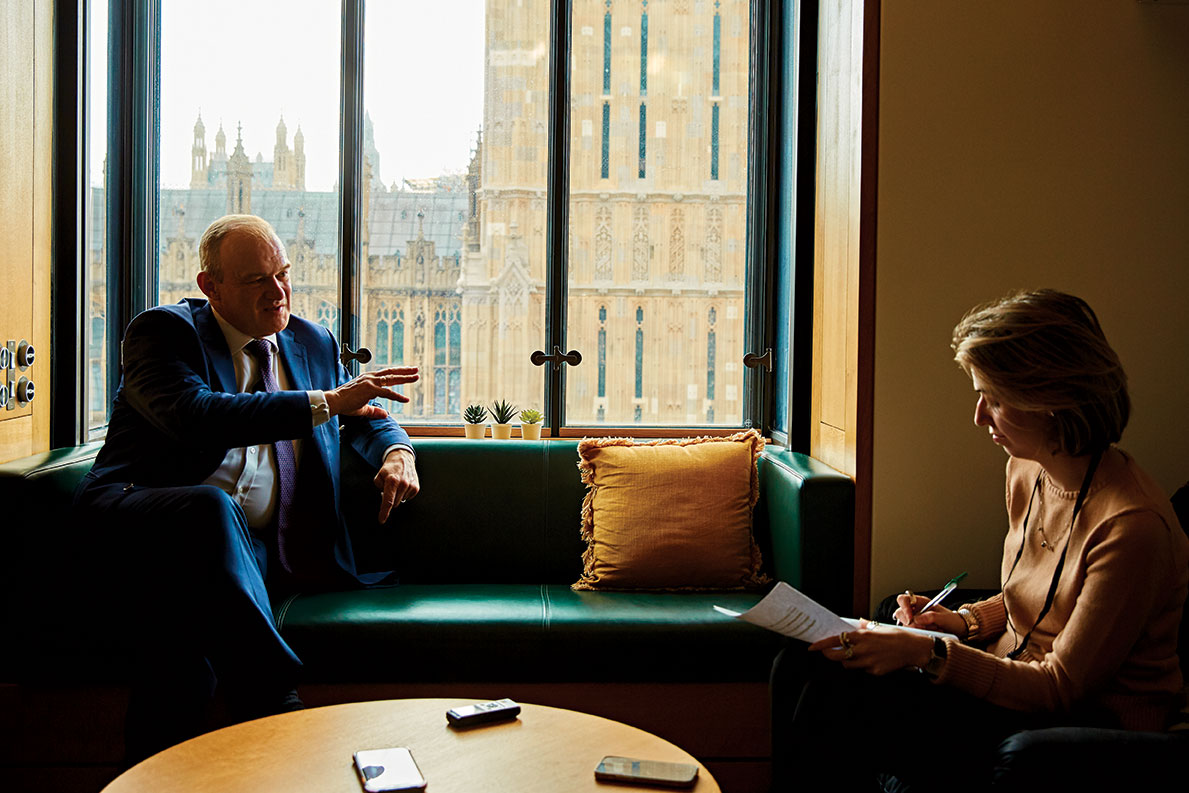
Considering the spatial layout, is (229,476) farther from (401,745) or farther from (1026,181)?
(1026,181)

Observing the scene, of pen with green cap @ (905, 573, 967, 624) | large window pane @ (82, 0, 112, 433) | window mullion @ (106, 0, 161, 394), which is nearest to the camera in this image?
pen with green cap @ (905, 573, 967, 624)

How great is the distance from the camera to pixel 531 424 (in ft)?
10.7

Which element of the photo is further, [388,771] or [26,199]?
[26,199]

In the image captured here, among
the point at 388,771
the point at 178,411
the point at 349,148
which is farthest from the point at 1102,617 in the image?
the point at 349,148

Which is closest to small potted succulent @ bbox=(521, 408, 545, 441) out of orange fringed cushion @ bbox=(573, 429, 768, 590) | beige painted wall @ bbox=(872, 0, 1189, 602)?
orange fringed cushion @ bbox=(573, 429, 768, 590)

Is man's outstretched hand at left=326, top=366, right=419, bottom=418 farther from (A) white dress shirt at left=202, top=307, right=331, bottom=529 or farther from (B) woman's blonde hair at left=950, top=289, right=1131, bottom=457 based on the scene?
(B) woman's blonde hair at left=950, top=289, right=1131, bottom=457

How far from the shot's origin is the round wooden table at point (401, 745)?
4.72 feet

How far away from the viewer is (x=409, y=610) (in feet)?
8.13

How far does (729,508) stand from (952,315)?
80cm

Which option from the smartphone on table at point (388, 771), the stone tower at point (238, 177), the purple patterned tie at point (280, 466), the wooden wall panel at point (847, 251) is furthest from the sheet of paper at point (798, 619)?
the stone tower at point (238, 177)

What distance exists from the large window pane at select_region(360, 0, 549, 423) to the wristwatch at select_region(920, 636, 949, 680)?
2014mm

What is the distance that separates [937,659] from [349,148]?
254cm

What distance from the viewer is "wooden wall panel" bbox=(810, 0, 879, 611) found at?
2.55 meters

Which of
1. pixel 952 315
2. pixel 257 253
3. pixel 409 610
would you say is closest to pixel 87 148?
pixel 257 253
